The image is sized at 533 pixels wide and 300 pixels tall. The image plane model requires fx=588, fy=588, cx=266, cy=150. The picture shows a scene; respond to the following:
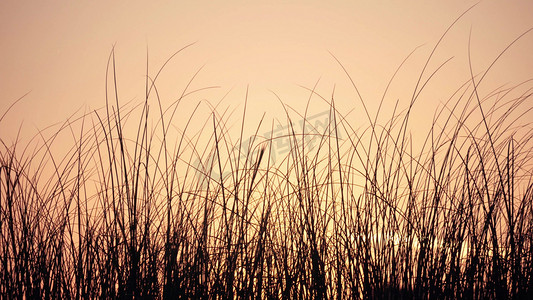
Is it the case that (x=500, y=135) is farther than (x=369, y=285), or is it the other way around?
(x=500, y=135)

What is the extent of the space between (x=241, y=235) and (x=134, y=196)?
0.52 m

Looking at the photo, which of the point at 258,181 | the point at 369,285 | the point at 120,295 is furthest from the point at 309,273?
the point at 120,295

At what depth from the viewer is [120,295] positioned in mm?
2283

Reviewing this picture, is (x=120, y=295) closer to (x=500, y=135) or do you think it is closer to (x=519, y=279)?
Result: (x=519, y=279)

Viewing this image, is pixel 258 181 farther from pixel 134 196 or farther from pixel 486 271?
pixel 486 271

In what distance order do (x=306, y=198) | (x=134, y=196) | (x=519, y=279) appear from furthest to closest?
(x=306, y=198)
(x=519, y=279)
(x=134, y=196)

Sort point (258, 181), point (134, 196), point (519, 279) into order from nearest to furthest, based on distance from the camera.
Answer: point (134, 196), point (519, 279), point (258, 181)

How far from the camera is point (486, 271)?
244 centimetres

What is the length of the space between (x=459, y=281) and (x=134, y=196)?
1.26m

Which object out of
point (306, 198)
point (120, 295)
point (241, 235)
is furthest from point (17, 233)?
point (306, 198)

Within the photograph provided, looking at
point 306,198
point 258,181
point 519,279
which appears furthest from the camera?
point 258,181

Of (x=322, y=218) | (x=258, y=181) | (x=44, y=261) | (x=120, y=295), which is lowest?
(x=120, y=295)

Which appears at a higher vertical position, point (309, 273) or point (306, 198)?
point (306, 198)

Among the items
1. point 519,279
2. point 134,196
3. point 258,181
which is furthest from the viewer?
point 258,181
